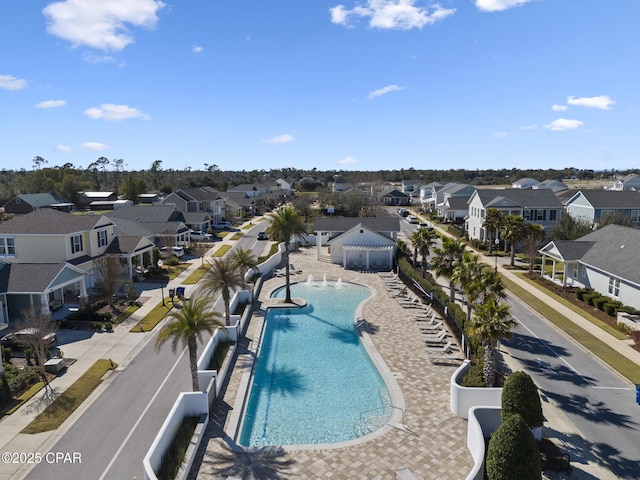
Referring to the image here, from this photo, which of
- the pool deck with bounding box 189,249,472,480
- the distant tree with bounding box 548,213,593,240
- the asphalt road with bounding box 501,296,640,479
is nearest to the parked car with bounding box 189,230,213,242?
the pool deck with bounding box 189,249,472,480

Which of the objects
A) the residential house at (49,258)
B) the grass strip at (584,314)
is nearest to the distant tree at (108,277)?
the residential house at (49,258)

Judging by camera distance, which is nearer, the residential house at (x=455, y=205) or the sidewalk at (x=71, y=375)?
the sidewalk at (x=71, y=375)

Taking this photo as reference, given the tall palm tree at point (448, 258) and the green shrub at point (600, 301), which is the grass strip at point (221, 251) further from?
the green shrub at point (600, 301)

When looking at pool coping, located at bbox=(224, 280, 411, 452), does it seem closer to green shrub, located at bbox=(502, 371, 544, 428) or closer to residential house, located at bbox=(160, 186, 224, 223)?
green shrub, located at bbox=(502, 371, 544, 428)

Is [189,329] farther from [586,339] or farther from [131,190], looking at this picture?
[131,190]

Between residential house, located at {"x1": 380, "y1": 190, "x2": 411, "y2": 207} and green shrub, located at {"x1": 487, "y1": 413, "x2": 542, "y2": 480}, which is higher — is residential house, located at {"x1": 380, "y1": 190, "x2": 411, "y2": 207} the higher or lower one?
the higher one

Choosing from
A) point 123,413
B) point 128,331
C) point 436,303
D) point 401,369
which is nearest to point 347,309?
point 436,303

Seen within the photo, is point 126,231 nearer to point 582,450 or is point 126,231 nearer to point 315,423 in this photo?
point 315,423
